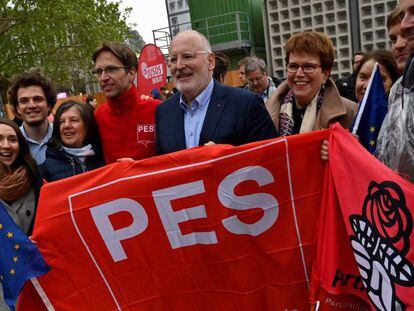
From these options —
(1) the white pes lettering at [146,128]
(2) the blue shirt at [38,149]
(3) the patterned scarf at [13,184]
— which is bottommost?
(3) the patterned scarf at [13,184]

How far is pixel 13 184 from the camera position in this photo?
9.11ft

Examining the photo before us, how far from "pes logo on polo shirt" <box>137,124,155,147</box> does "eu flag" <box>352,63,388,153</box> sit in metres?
1.38

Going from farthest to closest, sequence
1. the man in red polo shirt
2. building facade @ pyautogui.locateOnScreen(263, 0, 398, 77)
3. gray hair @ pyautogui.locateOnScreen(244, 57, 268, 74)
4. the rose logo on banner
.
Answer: building facade @ pyautogui.locateOnScreen(263, 0, 398, 77), gray hair @ pyautogui.locateOnScreen(244, 57, 268, 74), the man in red polo shirt, the rose logo on banner

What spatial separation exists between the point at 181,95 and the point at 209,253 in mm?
1031

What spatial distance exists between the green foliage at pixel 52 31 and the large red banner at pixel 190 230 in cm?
1691

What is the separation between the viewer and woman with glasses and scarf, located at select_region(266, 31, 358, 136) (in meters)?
2.54

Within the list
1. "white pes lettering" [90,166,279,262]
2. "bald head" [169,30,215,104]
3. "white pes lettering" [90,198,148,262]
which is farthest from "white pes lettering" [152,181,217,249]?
"bald head" [169,30,215,104]

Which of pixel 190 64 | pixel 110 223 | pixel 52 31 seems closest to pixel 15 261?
pixel 110 223

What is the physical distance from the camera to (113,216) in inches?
93.1

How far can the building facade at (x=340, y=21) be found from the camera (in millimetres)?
7109

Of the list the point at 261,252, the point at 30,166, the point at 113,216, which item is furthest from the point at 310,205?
the point at 30,166

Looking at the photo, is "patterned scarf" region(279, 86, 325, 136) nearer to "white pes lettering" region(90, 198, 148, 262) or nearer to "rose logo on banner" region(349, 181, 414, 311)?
"rose logo on banner" region(349, 181, 414, 311)

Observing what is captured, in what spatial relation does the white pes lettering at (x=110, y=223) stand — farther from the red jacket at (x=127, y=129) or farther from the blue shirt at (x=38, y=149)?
the blue shirt at (x=38, y=149)

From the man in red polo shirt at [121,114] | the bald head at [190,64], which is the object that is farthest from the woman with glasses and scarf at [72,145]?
the bald head at [190,64]
